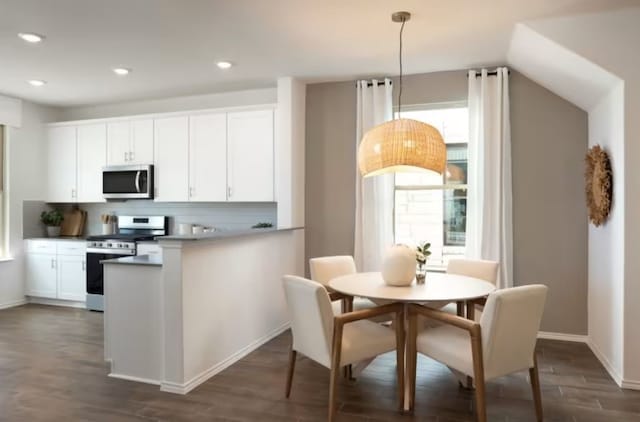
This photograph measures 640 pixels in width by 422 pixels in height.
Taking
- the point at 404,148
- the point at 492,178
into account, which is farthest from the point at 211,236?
the point at 492,178

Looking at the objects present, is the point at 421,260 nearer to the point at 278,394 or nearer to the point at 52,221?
the point at 278,394

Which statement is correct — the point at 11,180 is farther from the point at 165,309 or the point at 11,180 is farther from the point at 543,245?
the point at 543,245

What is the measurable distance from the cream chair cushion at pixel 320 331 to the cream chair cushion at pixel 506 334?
17.2 inches

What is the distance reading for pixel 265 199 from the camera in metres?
4.91

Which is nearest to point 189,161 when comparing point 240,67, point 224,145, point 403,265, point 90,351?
point 224,145

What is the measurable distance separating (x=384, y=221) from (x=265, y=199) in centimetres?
129

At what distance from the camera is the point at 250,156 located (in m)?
4.96

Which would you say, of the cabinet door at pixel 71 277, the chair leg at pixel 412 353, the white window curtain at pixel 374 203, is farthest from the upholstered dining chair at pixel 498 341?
the cabinet door at pixel 71 277

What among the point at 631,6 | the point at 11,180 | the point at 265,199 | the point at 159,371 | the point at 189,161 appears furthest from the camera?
the point at 11,180

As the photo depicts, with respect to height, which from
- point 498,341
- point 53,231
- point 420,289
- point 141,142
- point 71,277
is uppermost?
point 141,142

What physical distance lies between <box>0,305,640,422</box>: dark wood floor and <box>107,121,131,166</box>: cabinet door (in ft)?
8.18

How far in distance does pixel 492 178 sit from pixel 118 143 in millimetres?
4359

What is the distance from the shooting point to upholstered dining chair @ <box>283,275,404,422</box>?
8.84ft

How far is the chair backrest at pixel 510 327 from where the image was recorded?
2.45 meters
